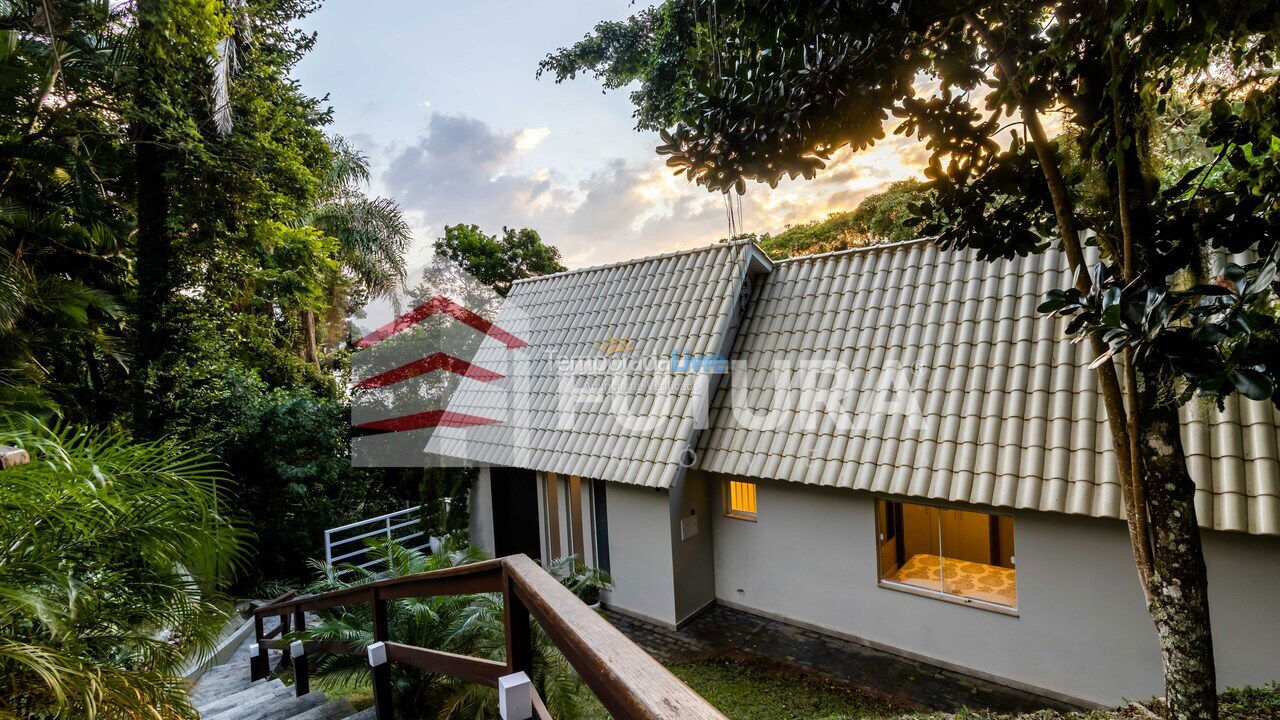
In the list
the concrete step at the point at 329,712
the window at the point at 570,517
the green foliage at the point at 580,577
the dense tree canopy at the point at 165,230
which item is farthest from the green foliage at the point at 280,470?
the concrete step at the point at 329,712

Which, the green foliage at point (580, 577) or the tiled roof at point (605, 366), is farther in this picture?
the tiled roof at point (605, 366)

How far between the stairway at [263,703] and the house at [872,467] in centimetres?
439

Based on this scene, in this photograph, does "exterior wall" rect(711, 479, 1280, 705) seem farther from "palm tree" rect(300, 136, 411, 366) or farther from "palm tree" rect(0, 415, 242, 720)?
"palm tree" rect(300, 136, 411, 366)

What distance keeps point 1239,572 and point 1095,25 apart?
17.5 ft

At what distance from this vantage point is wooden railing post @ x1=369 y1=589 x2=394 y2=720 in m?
3.25

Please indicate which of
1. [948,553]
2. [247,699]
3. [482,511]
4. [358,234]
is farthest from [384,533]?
[358,234]

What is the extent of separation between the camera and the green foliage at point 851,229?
18781 mm

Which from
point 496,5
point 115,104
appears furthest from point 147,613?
point 496,5

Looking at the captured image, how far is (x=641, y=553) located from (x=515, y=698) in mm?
7193

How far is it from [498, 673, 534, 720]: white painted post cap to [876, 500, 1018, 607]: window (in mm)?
6403

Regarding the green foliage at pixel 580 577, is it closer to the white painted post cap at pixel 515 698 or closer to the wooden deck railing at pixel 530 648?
the wooden deck railing at pixel 530 648

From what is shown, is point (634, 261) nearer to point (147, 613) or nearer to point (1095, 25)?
point (1095, 25)

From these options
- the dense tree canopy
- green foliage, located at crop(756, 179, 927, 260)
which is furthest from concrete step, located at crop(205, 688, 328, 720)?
green foliage, located at crop(756, 179, 927, 260)

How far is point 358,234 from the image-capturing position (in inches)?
797
